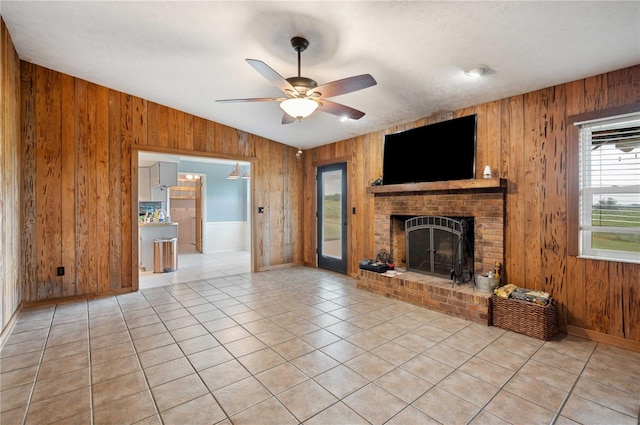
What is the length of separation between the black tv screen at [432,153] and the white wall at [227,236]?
5.50 m

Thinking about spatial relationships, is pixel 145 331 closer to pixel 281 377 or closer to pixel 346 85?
pixel 281 377

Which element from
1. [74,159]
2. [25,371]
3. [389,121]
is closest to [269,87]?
[389,121]

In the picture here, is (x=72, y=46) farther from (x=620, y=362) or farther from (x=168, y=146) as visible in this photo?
(x=620, y=362)

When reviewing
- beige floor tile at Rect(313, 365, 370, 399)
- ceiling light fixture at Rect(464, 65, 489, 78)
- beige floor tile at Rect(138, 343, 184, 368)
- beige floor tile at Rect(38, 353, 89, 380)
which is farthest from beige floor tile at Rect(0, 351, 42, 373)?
ceiling light fixture at Rect(464, 65, 489, 78)

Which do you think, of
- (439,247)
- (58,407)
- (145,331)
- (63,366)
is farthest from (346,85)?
(63,366)

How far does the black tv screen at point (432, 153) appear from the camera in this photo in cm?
385

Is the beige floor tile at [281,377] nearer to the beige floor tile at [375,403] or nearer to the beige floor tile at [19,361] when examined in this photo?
the beige floor tile at [375,403]

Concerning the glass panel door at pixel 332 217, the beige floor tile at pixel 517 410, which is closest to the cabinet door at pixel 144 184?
the glass panel door at pixel 332 217

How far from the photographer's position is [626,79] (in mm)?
2799

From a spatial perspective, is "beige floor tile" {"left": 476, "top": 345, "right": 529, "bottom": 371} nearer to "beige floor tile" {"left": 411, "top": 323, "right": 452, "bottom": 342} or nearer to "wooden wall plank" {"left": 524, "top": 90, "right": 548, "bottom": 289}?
"beige floor tile" {"left": 411, "top": 323, "right": 452, "bottom": 342}

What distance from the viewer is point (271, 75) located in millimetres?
2354

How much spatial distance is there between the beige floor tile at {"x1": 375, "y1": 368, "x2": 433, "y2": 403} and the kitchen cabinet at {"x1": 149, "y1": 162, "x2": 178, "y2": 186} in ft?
21.2

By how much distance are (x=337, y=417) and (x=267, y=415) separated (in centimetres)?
44

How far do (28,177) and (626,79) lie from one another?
22.2 feet
